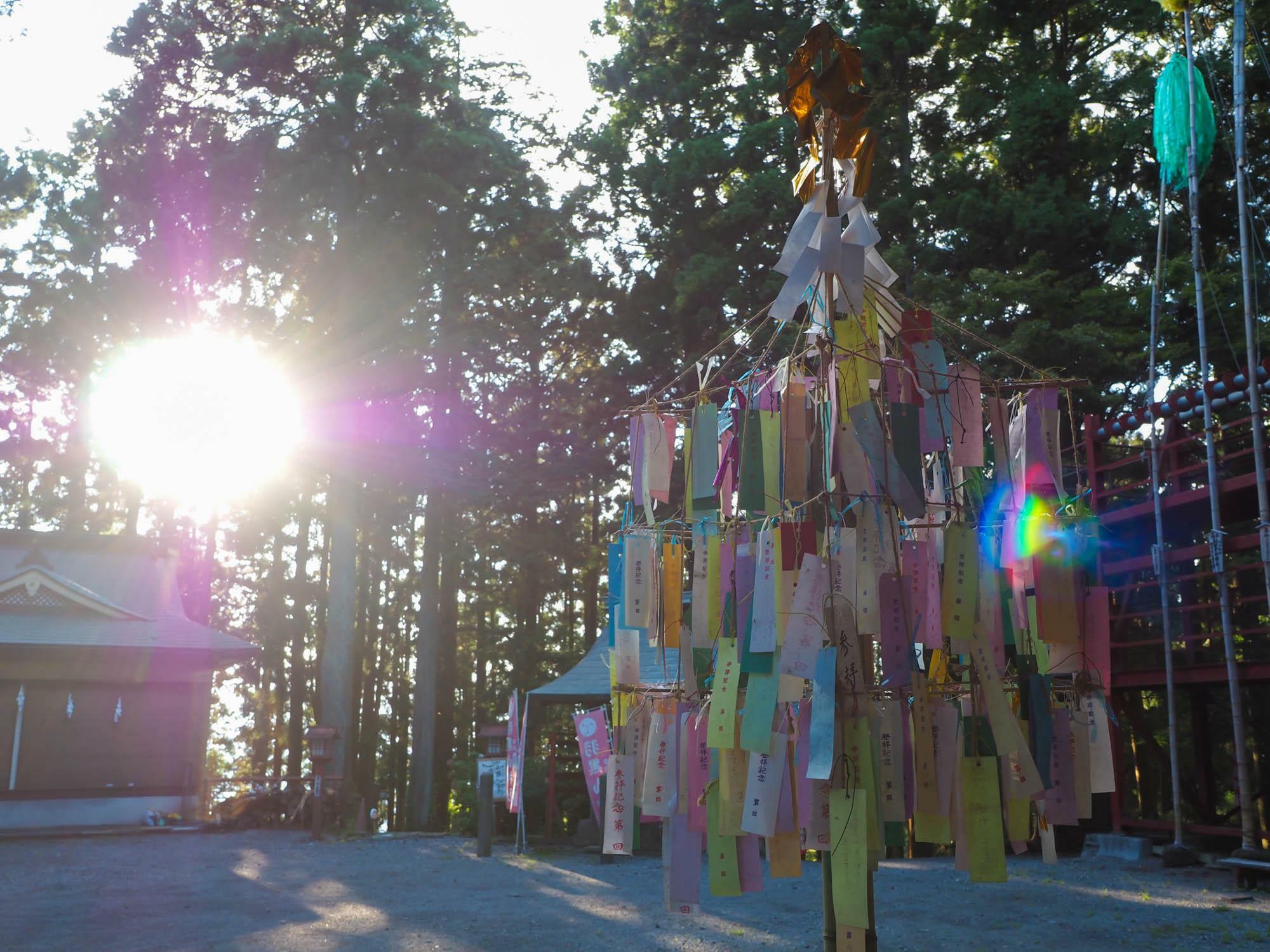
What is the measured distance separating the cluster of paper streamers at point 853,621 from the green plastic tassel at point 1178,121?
28.8ft

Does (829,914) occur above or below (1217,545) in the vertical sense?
below

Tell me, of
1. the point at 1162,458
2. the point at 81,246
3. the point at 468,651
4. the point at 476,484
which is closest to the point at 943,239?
the point at 1162,458

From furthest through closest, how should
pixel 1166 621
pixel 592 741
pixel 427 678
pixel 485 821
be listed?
pixel 427 678
pixel 485 821
pixel 592 741
pixel 1166 621

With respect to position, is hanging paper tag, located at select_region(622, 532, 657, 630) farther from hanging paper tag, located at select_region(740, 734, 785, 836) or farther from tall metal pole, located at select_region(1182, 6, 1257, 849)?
tall metal pole, located at select_region(1182, 6, 1257, 849)

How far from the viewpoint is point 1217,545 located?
424 inches

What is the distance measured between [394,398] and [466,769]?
7.59 metres

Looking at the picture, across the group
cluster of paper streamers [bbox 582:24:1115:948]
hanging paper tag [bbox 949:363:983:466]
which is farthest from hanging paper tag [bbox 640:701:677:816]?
hanging paper tag [bbox 949:363:983:466]

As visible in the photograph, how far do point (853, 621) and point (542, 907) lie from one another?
22.4 feet

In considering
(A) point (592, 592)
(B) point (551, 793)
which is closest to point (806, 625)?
(B) point (551, 793)

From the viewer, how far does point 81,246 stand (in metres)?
22.0

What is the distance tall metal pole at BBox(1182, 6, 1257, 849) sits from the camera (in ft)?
34.1

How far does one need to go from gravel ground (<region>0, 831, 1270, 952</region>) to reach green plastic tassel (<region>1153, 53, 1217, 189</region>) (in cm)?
761

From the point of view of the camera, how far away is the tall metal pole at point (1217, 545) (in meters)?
10.4

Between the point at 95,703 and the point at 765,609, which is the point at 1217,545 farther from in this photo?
the point at 95,703
